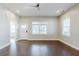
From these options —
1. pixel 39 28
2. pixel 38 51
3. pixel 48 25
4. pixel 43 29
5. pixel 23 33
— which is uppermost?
pixel 48 25

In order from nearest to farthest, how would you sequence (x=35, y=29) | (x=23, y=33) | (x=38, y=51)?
(x=38, y=51)
(x=23, y=33)
(x=35, y=29)

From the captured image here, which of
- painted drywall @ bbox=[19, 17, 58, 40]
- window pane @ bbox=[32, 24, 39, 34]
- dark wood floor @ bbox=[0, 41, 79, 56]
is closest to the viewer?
dark wood floor @ bbox=[0, 41, 79, 56]

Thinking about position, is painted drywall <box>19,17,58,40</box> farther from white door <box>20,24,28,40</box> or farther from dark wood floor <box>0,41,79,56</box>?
dark wood floor <box>0,41,79,56</box>

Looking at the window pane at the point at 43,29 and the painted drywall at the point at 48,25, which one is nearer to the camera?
the painted drywall at the point at 48,25

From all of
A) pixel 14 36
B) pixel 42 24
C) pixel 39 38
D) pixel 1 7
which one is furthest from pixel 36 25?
pixel 1 7

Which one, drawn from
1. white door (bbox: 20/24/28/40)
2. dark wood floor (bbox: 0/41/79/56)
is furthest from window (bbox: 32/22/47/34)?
dark wood floor (bbox: 0/41/79/56)

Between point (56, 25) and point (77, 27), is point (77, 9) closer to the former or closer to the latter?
point (77, 27)

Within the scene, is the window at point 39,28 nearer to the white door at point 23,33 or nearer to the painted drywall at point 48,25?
the painted drywall at point 48,25

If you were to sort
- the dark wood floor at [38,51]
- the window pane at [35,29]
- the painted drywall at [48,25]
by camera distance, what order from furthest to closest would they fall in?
1. the window pane at [35,29]
2. the painted drywall at [48,25]
3. the dark wood floor at [38,51]

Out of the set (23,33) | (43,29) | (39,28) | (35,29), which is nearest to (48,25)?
(43,29)

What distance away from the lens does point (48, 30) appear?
12398 mm

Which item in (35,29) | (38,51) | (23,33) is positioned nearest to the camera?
(38,51)

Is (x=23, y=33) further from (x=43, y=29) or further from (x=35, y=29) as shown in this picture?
(x=43, y=29)

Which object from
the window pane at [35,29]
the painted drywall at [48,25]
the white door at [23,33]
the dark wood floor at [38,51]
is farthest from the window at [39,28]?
the dark wood floor at [38,51]
